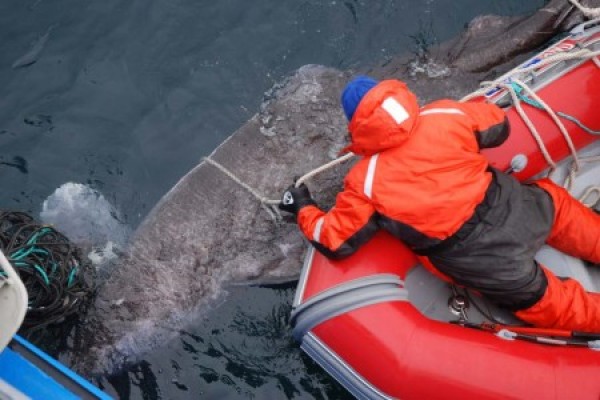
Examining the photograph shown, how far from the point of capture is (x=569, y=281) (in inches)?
149

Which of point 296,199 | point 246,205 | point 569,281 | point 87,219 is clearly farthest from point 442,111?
point 87,219

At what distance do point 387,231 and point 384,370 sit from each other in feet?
2.51

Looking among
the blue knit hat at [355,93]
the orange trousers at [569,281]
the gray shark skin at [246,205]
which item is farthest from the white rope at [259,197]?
the orange trousers at [569,281]

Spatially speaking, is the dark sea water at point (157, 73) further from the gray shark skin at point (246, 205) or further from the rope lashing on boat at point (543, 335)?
the rope lashing on boat at point (543, 335)

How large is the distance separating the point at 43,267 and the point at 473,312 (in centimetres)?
266

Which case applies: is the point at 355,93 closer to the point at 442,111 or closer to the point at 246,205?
the point at 442,111

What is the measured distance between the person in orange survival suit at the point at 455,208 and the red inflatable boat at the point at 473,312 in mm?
184

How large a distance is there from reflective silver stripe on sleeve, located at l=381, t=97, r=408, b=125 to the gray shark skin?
1.43 meters

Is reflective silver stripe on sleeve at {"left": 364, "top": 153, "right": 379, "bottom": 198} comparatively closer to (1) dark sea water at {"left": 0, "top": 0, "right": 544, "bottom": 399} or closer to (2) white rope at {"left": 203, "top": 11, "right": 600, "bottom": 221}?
(2) white rope at {"left": 203, "top": 11, "right": 600, "bottom": 221}

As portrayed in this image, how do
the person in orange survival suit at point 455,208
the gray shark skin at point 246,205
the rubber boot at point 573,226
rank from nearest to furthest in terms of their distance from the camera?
1. the person in orange survival suit at point 455,208
2. the rubber boot at point 573,226
3. the gray shark skin at point 246,205

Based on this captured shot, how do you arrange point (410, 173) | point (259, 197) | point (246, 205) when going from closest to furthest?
1. point (410, 173)
2. point (259, 197)
3. point (246, 205)

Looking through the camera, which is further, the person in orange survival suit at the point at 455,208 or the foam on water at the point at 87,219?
the foam on water at the point at 87,219

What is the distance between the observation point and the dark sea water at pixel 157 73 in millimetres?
4660

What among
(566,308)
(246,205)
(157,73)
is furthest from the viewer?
(157,73)
